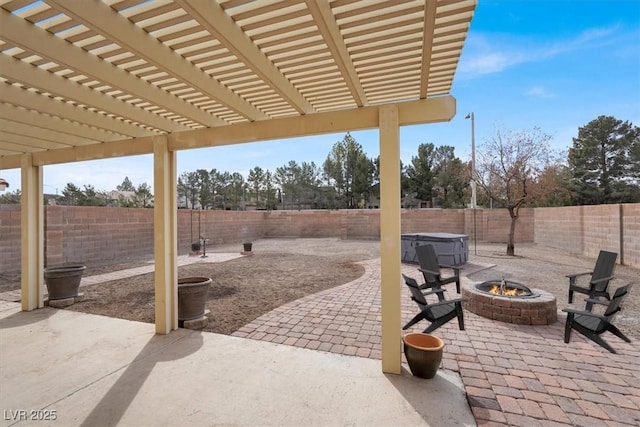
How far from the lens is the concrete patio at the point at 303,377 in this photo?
2.17 m

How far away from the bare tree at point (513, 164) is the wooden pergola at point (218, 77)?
10.6 meters

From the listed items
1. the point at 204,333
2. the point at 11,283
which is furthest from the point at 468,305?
the point at 11,283

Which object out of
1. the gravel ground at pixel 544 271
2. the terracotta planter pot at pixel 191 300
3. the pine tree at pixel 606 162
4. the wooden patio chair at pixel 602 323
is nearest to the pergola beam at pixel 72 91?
the terracotta planter pot at pixel 191 300

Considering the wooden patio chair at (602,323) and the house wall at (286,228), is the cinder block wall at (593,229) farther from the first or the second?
the wooden patio chair at (602,323)

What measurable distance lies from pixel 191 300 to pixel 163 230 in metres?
0.98

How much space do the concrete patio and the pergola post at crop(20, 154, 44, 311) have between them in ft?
2.15

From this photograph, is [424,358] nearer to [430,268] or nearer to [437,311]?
[437,311]

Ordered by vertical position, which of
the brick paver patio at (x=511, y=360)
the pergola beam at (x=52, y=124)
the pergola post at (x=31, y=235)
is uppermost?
the pergola beam at (x=52, y=124)

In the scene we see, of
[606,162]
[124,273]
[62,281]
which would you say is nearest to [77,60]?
[62,281]

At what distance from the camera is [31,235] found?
4621 millimetres

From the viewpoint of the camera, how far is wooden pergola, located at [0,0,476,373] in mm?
1698

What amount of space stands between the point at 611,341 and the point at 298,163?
3211cm

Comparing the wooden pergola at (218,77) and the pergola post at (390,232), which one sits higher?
the wooden pergola at (218,77)

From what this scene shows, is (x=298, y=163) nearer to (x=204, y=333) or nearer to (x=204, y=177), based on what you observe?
(x=204, y=177)
